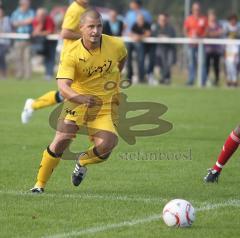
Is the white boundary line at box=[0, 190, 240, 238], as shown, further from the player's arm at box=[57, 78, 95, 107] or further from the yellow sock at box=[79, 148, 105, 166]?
the player's arm at box=[57, 78, 95, 107]

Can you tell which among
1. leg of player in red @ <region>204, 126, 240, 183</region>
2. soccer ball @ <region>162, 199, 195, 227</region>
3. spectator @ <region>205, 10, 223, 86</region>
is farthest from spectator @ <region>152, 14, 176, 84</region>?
soccer ball @ <region>162, 199, 195, 227</region>

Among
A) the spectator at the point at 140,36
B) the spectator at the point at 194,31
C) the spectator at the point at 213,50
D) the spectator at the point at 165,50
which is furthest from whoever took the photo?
the spectator at the point at 165,50

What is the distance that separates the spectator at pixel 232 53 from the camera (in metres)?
23.6

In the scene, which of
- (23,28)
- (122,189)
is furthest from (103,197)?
(23,28)

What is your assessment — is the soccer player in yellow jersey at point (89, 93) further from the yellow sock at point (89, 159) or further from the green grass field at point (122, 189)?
the green grass field at point (122, 189)

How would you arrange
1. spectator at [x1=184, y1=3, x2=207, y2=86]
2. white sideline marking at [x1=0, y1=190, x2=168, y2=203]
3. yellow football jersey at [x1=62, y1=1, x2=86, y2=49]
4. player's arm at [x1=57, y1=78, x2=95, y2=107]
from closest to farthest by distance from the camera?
player's arm at [x1=57, y1=78, x2=95, y2=107]
white sideline marking at [x1=0, y1=190, x2=168, y2=203]
yellow football jersey at [x1=62, y1=1, x2=86, y2=49]
spectator at [x1=184, y1=3, x2=207, y2=86]

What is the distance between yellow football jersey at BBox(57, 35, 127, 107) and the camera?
8.46m

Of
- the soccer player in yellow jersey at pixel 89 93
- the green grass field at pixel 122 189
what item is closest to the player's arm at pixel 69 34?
the green grass field at pixel 122 189

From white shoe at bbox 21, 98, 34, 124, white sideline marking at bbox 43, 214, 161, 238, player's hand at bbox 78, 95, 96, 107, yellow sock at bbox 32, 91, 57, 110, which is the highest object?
player's hand at bbox 78, 95, 96, 107

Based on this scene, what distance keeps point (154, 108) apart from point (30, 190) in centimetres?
898

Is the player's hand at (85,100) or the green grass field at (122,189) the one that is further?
the player's hand at (85,100)

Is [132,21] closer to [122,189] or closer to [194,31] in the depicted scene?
[194,31]

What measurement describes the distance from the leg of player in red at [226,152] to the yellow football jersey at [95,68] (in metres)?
1.38

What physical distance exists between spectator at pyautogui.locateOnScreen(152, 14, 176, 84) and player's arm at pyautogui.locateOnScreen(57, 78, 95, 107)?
51.9 feet
